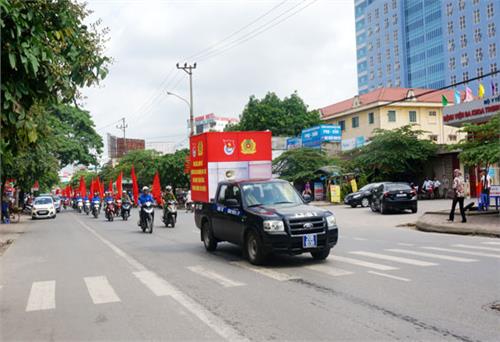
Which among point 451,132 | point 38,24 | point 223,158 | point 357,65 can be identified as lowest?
point 223,158

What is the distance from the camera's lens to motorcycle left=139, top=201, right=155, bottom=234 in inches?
772

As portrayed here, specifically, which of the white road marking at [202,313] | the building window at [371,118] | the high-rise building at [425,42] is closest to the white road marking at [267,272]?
the white road marking at [202,313]

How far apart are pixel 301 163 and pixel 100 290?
36457 millimetres

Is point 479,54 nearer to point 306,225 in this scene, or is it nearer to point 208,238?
point 208,238

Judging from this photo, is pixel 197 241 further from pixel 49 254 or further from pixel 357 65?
pixel 357 65

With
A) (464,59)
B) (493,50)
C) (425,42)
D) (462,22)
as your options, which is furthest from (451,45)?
(493,50)

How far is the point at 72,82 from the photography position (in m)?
7.30

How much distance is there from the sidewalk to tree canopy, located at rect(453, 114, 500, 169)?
206 centimetres

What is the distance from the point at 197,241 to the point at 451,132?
1933 inches

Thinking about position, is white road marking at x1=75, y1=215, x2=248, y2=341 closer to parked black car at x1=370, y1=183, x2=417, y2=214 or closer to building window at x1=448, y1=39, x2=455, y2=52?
parked black car at x1=370, y1=183, x2=417, y2=214

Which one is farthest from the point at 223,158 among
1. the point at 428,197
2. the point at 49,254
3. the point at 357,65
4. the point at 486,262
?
the point at 357,65

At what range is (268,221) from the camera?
32.8ft

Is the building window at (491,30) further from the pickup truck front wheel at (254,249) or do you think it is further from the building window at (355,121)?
the pickup truck front wheel at (254,249)

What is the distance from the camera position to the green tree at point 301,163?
4336cm
